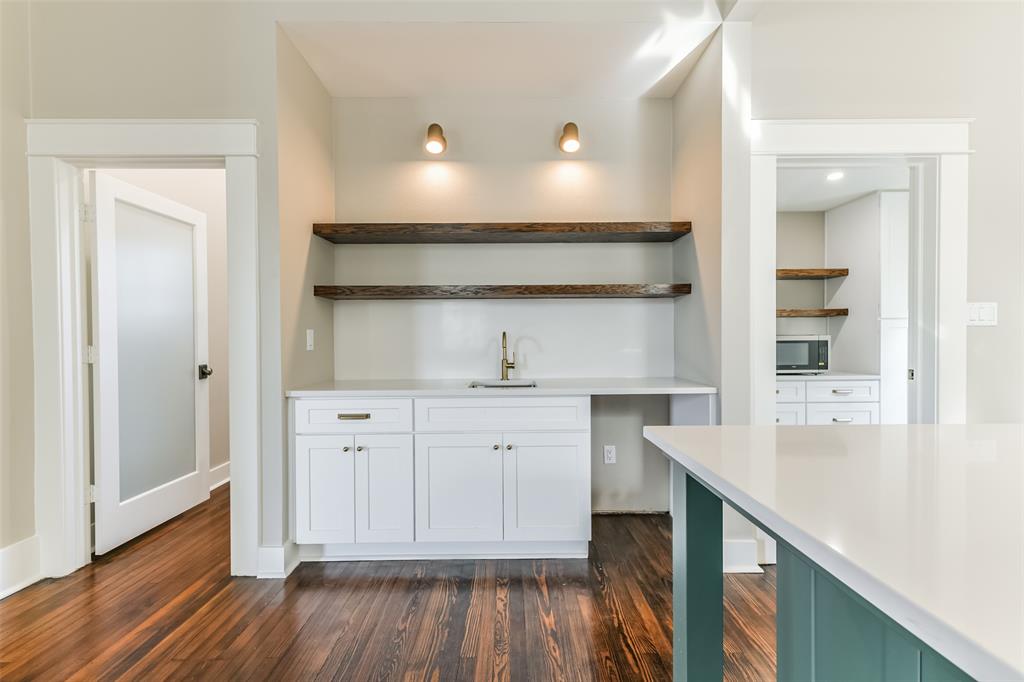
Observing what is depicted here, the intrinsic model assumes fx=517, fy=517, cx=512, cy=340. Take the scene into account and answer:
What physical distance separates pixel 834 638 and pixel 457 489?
1962 millimetres

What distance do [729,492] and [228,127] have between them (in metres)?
2.57

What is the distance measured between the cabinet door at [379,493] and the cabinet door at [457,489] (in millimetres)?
69

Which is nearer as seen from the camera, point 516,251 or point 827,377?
point 516,251

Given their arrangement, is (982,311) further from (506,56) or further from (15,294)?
(15,294)

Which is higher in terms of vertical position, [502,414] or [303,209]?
[303,209]

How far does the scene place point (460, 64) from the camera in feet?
8.90

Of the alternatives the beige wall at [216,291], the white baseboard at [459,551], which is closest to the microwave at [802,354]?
the white baseboard at [459,551]

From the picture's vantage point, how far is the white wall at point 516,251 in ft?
10.2

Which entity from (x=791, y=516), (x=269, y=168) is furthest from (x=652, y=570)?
(x=269, y=168)

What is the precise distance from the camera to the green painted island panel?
0.61 meters

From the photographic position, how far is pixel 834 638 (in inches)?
28.4

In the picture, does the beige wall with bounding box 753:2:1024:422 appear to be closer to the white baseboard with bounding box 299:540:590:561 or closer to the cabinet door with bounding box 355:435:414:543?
the white baseboard with bounding box 299:540:590:561

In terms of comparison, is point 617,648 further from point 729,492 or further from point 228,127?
point 228,127

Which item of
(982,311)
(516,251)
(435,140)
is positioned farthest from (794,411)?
(435,140)
